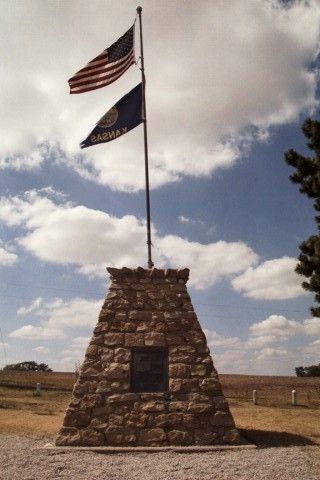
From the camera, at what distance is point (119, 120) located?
37.4 ft

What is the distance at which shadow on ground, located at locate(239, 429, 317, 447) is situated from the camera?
9477mm

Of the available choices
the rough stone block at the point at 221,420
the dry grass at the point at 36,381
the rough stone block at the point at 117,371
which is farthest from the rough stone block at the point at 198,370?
the dry grass at the point at 36,381

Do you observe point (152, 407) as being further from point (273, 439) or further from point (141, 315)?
point (273, 439)

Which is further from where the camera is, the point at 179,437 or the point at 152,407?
the point at 152,407

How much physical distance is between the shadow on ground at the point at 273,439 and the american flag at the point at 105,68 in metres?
9.92

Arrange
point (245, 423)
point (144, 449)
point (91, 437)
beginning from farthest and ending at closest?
point (245, 423) < point (91, 437) < point (144, 449)

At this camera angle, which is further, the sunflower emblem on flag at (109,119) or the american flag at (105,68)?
the american flag at (105,68)

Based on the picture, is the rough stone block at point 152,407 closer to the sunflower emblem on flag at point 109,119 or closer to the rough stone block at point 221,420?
the rough stone block at point 221,420

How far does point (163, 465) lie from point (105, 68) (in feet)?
32.5

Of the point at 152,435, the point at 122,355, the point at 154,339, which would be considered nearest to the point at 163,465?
the point at 152,435

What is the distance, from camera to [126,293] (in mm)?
10312

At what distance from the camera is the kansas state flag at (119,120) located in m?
11.2

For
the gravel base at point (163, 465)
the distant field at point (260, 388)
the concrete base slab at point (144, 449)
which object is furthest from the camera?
the distant field at point (260, 388)

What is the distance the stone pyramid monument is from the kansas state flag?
11.8ft
